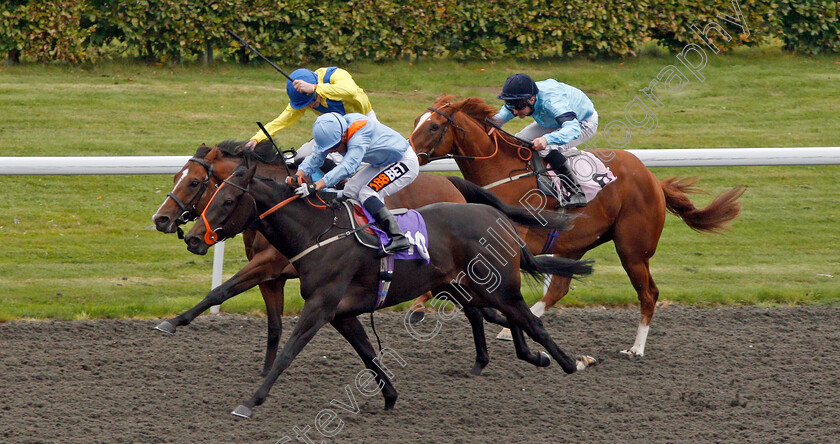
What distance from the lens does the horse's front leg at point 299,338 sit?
14.3ft

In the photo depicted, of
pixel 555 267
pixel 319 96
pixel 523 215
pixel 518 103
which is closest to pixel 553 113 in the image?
pixel 518 103

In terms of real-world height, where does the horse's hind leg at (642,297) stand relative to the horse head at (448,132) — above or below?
below

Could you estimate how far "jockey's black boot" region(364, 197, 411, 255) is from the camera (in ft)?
15.1

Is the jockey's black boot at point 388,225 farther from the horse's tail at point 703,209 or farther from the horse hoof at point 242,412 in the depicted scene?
the horse's tail at point 703,209

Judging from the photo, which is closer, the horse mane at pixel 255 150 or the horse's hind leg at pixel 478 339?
the horse mane at pixel 255 150

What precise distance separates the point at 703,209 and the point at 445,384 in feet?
7.44

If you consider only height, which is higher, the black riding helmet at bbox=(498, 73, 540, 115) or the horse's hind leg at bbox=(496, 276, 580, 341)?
the black riding helmet at bbox=(498, 73, 540, 115)

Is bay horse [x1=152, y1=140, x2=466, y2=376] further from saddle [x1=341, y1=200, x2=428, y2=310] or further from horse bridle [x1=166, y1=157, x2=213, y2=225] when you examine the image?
saddle [x1=341, y1=200, x2=428, y2=310]

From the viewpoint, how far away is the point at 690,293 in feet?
22.8

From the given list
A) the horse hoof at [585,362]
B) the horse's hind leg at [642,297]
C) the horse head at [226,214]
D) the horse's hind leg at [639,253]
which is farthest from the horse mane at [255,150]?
the horse's hind leg at [642,297]

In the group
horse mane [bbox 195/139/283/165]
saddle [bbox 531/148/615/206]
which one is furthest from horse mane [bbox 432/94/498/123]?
horse mane [bbox 195/139/283/165]

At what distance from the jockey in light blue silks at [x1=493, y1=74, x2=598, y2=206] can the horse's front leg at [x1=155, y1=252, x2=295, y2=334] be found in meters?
1.72

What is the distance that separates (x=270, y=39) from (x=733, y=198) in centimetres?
589

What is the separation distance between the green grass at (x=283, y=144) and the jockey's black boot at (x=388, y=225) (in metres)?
2.04
